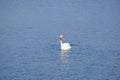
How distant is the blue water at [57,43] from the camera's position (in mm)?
43906

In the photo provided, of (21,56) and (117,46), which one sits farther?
(117,46)

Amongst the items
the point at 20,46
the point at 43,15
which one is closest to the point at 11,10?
the point at 43,15

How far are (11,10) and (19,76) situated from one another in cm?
4529

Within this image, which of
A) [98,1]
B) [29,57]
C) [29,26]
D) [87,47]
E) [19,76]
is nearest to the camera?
[19,76]

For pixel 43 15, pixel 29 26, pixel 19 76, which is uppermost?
pixel 43 15

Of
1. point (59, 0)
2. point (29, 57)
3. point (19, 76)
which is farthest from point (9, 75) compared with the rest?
point (59, 0)

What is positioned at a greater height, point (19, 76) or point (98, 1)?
point (98, 1)

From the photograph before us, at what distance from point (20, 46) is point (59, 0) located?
52.0 meters

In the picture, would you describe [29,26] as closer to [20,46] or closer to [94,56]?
[20,46]

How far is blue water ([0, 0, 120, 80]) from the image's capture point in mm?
43906

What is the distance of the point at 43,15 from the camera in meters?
78.4

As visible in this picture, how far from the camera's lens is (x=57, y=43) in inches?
2206

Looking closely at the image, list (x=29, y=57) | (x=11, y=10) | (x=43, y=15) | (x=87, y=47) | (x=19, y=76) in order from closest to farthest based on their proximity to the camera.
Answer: (x=19, y=76)
(x=29, y=57)
(x=87, y=47)
(x=43, y=15)
(x=11, y=10)

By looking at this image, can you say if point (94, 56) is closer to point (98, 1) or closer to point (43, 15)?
point (43, 15)
